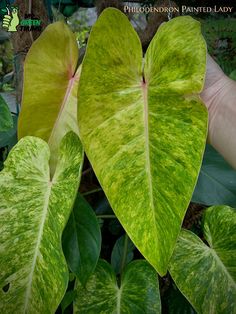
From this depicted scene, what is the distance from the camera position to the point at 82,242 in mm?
685

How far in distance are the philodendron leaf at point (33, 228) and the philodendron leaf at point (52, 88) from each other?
0.07 m

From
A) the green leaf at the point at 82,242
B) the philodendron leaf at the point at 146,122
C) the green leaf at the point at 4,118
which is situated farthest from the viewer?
the green leaf at the point at 4,118

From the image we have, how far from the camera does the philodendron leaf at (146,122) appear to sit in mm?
478

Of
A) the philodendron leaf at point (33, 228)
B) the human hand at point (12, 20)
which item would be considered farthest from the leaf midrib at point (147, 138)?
the human hand at point (12, 20)

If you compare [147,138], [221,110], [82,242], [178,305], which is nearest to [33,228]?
[82,242]

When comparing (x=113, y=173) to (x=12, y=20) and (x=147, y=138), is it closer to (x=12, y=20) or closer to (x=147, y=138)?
(x=147, y=138)

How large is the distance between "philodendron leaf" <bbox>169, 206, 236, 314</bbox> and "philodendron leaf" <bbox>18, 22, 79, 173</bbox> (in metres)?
0.29

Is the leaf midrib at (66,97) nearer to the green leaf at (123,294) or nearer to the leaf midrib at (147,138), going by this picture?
the leaf midrib at (147,138)

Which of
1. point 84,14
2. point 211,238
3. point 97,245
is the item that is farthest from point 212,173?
point 84,14

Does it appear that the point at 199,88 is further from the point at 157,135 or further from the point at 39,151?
the point at 39,151

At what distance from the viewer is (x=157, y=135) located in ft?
1.78

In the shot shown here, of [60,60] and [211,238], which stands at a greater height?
[60,60]

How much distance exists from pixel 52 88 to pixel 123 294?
409mm

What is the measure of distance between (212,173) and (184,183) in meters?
0.38
